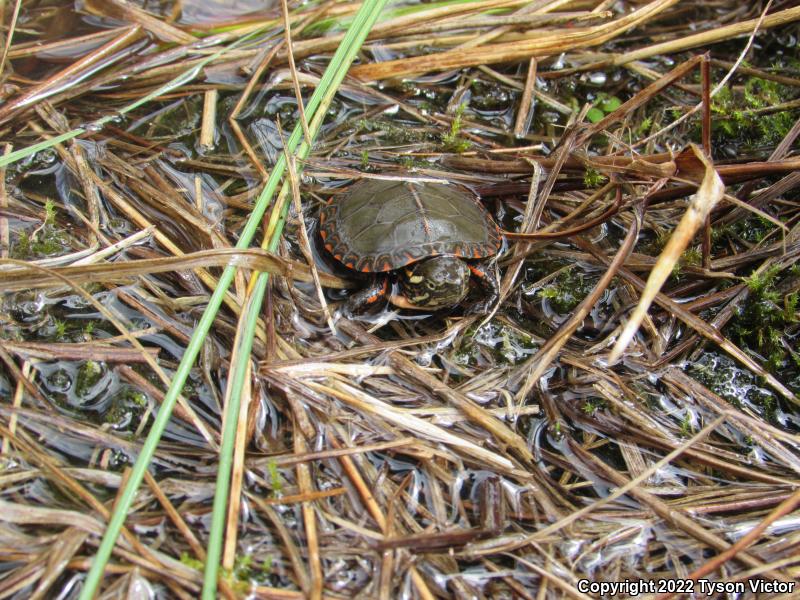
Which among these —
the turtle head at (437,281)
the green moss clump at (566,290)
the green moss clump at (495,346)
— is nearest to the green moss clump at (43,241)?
the turtle head at (437,281)

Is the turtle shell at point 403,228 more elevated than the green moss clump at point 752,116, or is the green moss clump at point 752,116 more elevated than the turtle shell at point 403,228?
the green moss clump at point 752,116

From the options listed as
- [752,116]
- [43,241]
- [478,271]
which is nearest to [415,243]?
[478,271]

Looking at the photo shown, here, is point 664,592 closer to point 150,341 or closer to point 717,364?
point 717,364

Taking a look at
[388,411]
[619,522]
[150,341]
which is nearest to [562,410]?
[619,522]

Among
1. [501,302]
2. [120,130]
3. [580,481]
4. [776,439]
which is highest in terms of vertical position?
[120,130]

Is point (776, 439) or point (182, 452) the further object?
point (776, 439)

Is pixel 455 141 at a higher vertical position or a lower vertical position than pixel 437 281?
higher

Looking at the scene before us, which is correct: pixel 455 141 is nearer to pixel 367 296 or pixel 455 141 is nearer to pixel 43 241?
pixel 367 296

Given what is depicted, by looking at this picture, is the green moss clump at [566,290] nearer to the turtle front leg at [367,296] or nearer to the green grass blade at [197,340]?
the turtle front leg at [367,296]
